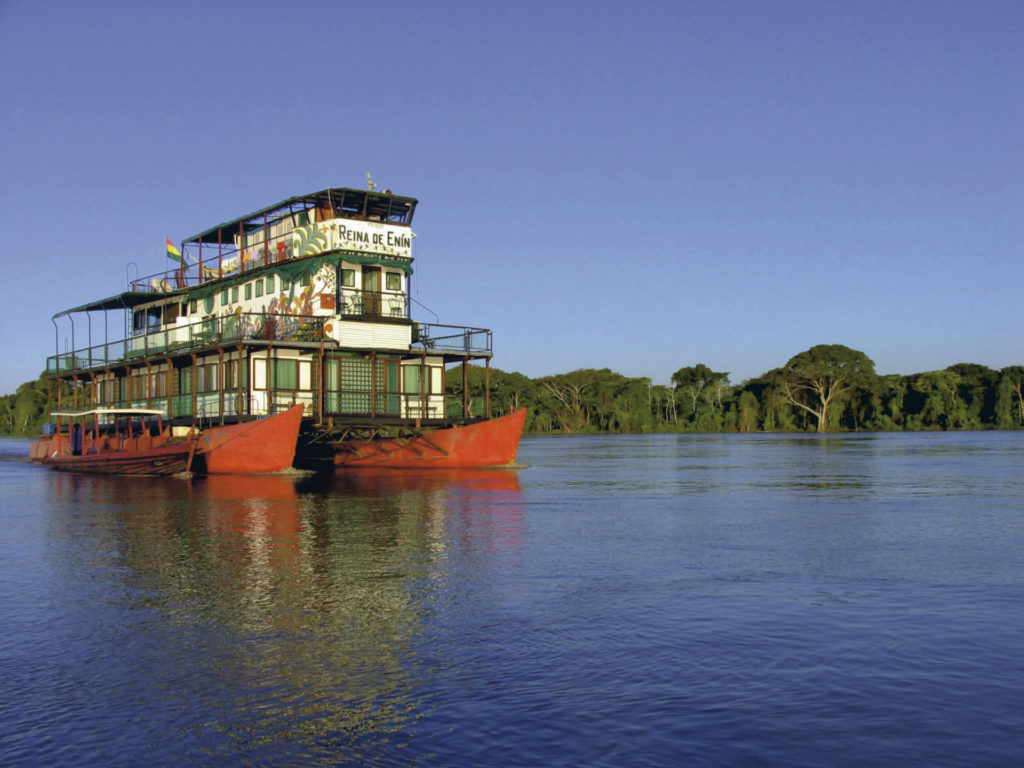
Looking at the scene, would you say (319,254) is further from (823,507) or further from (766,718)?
(766,718)

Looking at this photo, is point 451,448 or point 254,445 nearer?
point 254,445

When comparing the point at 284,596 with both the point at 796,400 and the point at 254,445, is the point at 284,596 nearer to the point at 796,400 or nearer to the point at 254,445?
the point at 254,445

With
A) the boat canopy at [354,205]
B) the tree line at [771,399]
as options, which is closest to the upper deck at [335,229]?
the boat canopy at [354,205]

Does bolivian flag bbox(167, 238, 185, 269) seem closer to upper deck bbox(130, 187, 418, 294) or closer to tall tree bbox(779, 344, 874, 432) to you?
upper deck bbox(130, 187, 418, 294)

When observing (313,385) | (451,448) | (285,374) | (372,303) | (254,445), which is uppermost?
(372,303)

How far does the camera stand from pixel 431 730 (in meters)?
7.26

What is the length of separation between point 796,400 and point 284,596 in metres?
115

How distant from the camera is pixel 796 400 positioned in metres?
120

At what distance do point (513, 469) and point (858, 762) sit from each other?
3362 centimetres

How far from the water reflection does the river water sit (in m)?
0.05

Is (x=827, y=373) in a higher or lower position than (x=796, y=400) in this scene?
higher

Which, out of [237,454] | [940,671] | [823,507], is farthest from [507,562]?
[237,454]

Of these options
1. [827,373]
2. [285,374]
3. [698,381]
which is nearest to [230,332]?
[285,374]

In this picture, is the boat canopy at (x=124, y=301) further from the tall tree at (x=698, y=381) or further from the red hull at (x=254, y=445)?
the tall tree at (x=698, y=381)
